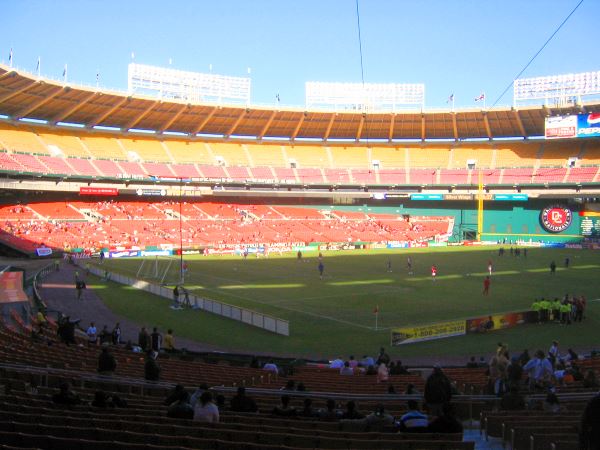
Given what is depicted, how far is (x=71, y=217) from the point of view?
59344 millimetres

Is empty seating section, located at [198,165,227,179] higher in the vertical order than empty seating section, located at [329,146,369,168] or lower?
lower

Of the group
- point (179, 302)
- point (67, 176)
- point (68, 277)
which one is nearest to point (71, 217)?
point (67, 176)

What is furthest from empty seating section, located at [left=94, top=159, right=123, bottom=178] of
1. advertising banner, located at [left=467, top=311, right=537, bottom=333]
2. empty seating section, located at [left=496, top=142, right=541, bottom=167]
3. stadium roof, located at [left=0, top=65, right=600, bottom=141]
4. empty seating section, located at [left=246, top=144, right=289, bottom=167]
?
advertising banner, located at [left=467, top=311, right=537, bottom=333]

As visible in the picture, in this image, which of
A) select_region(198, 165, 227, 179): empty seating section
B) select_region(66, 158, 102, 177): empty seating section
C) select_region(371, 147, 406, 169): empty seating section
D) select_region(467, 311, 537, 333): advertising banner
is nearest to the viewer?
select_region(467, 311, 537, 333): advertising banner

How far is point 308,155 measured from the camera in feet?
258

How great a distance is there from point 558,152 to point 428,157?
16695 millimetres

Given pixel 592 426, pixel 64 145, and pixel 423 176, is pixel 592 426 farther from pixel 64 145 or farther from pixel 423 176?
pixel 423 176

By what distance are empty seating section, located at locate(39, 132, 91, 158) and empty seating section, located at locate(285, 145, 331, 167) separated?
27217 millimetres

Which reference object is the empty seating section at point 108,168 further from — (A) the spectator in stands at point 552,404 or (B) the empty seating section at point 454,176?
(A) the spectator in stands at point 552,404

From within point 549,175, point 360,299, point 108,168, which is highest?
point 549,175

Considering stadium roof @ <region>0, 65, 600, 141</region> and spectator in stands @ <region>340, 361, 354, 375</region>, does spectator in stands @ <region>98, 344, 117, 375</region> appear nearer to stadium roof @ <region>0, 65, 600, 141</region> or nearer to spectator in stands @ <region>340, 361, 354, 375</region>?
spectator in stands @ <region>340, 361, 354, 375</region>

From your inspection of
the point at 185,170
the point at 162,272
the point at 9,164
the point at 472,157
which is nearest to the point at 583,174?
the point at 472,157

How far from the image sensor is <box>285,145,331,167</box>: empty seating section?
77625 mm

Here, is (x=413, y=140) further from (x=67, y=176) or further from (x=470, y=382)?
(x=470, y=382)
